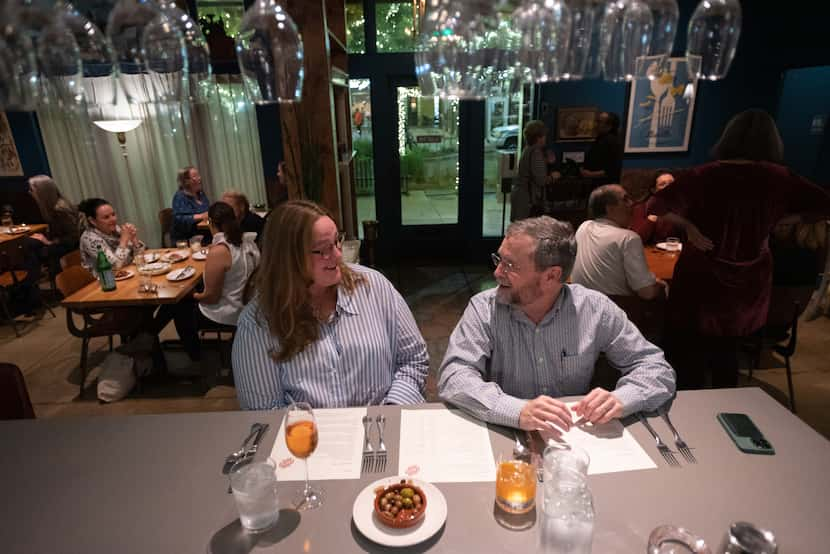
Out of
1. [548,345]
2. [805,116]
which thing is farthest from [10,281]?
[805,116]

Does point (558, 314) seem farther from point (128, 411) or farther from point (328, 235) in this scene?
point (128, 411)

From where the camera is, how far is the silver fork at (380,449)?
1.33 m

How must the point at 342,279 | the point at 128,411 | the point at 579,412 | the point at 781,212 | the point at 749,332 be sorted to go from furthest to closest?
1. the point at 128,411
2. the point at 749,332
3. the point at 781,212
4. the point at 342,279
5. the point at 579,412

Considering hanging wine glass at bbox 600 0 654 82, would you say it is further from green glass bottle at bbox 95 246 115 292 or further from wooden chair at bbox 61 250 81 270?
wooden chair at bbox 61 250 81 270

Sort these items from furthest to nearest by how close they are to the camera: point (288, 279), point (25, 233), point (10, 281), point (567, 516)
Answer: point (25, 233), point (10, 281), point (288, 279), point (567, 516)

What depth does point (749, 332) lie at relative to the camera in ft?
8.48

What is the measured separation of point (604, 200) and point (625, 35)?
1.71 meters

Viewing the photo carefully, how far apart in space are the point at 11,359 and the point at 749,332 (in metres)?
5.50

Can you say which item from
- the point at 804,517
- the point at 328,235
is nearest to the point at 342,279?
the point at 328,235

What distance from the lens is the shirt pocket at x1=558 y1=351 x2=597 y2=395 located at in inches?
68.7

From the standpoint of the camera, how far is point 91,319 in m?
3.42

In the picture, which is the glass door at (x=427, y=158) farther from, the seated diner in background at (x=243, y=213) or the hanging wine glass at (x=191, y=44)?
the hanging wine glass at (x=191, y=44)

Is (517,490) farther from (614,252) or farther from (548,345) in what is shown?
(614,252)

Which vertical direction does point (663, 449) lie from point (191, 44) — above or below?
below
